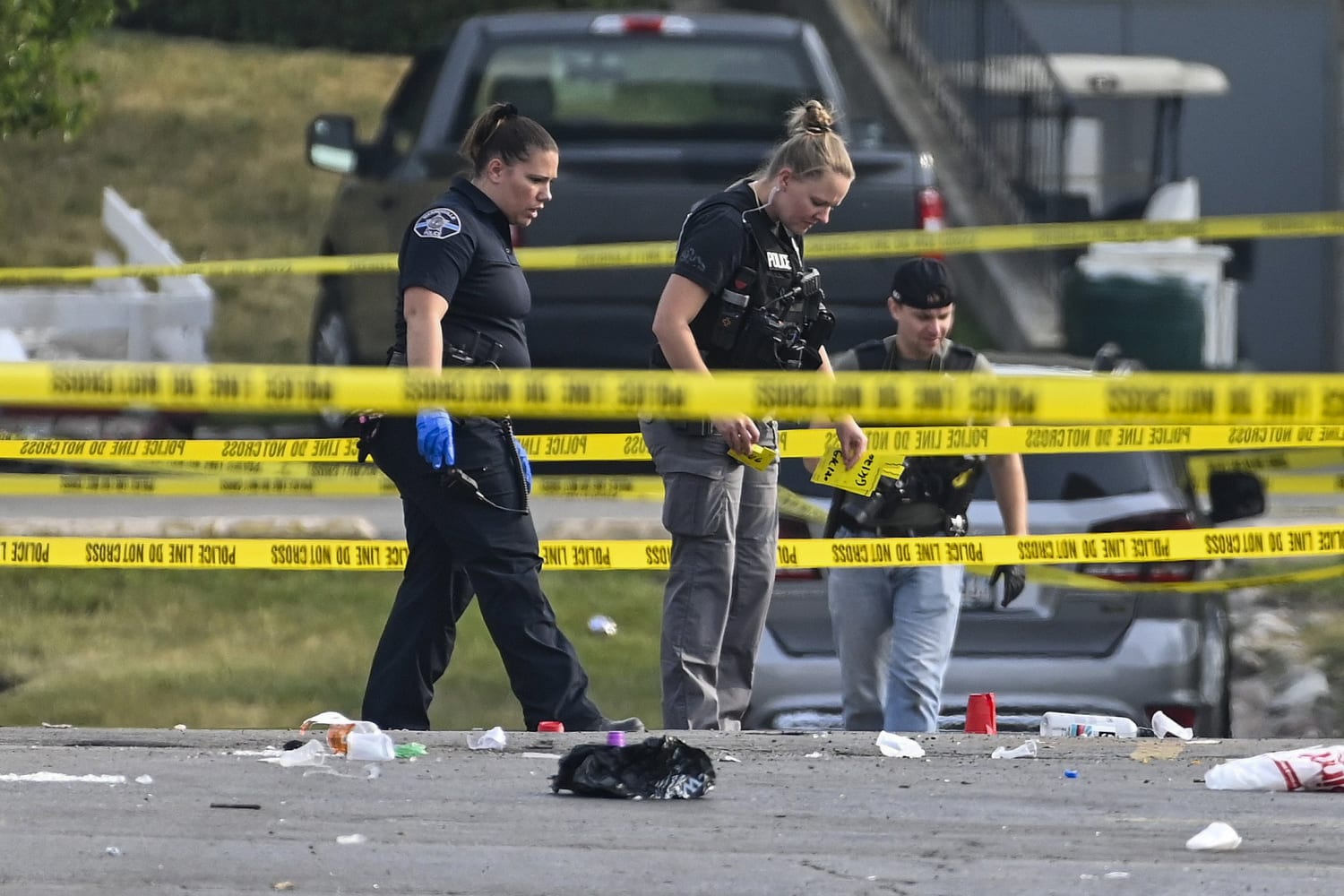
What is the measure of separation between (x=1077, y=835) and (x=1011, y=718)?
79.9 inches

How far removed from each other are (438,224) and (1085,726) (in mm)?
2222

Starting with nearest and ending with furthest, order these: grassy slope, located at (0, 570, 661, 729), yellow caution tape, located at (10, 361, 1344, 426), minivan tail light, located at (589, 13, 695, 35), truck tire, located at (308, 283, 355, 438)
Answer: yellow caution tape, located at (10, 361, 1344, 426)
grassy slope, located at (0, 570, 661, 729)
minivan tail light, located at (589, 13, 695, 35)
truck tire, located at (308, 283, 355, 438)

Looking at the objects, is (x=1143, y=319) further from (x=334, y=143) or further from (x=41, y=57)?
(x=41, y=57)

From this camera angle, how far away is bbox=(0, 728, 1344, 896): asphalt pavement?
4215 mm

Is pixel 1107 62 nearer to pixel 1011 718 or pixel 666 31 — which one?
pixel 666 31

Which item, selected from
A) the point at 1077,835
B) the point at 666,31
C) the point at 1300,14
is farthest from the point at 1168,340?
the point at 1077,835

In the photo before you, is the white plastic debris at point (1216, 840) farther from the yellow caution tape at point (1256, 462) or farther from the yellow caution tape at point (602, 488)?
the yellow caution tape at point (1256, 462)

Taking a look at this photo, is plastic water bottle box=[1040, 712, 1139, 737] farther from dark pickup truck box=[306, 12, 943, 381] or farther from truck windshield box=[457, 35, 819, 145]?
truck windshield box=[457, 35, 819, 145]

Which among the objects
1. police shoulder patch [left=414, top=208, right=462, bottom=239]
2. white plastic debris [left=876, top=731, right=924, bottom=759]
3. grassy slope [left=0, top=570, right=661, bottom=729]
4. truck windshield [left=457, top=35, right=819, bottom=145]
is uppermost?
truck windshield [left=457, top=35, right=819, bottom=145]

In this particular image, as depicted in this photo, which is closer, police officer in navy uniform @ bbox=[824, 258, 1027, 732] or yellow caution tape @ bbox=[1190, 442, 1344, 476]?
police officer in navy uniform @ bbox=[824, 258, 1027, 732]

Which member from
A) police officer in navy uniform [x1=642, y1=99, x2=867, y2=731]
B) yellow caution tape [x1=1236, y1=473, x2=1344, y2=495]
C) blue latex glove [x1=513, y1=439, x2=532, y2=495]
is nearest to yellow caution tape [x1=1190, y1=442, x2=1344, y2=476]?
yellow caution tape [x1=1236, y1=473, x2=1344, y2=495]

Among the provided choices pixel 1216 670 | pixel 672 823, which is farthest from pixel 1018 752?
pixel 1216 670

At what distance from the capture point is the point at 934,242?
830 cm

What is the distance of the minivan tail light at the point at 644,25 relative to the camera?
9.87 m
